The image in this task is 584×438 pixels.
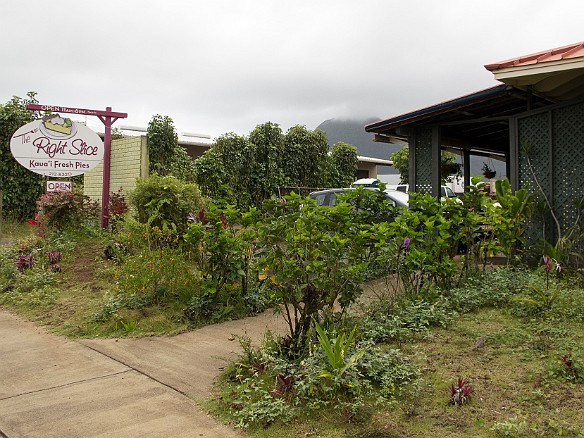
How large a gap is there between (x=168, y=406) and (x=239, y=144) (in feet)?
44.7

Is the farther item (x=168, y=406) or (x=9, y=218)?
(x=9, y=218)

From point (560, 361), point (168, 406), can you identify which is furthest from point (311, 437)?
point (560, 361)

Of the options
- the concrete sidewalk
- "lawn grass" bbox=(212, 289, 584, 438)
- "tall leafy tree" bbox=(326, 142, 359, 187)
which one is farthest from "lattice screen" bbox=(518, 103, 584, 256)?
"tall leafy tree" bbox=(326, 142, 359, 187)

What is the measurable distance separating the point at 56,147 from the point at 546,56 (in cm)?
948

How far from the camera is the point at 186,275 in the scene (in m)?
6.86

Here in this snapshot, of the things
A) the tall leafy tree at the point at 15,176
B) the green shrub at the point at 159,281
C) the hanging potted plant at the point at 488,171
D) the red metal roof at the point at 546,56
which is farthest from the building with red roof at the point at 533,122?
the tall leafy tree at the point at 15,176

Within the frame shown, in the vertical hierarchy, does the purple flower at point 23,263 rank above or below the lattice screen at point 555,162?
below

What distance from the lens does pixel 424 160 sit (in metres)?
9.69

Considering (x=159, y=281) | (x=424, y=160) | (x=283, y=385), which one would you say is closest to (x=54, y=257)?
(x=159, y=281)

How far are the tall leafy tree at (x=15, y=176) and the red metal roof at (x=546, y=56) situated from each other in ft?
43.9

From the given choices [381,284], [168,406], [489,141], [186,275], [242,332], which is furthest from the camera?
[489,141]

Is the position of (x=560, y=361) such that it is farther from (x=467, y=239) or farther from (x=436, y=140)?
(x=436, y=140)

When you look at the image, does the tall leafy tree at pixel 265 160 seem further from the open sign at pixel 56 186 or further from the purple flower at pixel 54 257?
the purple flower at pixel 54 257

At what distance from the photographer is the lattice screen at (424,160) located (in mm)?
9609
